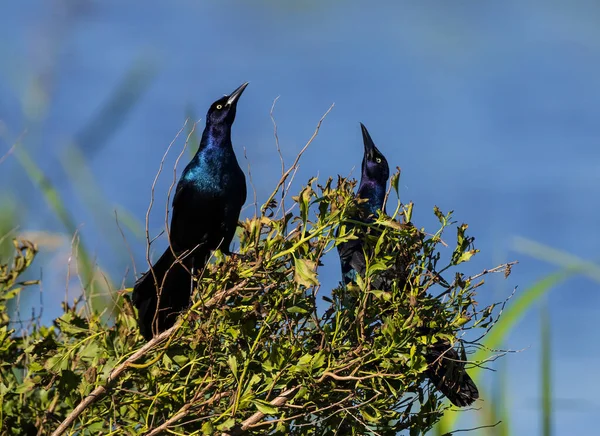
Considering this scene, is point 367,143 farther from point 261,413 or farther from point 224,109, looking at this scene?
point 261,413

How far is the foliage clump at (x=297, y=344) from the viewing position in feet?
11.3

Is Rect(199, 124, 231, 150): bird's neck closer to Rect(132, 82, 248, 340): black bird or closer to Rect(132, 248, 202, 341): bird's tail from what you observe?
Rect(132, 82, 248, 340): black bird

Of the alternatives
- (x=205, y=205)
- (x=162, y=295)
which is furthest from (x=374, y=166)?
(x=162, y=295)

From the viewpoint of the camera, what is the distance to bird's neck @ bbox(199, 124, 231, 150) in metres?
A: 5.00

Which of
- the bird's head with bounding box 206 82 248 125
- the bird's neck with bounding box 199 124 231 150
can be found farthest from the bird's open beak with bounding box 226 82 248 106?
the bird's neck with bounding box 199 124 231 150

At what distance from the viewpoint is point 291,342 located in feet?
11.6

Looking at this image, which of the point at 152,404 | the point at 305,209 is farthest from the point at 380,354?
the point at 152,404

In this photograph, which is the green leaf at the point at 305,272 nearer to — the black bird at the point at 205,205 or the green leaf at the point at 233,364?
the green leaf at the point at 233,364

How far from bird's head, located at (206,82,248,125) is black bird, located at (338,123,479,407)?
0.93 meters

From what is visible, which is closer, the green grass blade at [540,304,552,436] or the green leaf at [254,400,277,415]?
the green leaf at [254,400,277,415]

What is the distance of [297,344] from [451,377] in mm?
819

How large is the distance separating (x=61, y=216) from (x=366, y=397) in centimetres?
273

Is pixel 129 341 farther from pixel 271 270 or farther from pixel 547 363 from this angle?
pixel 547 363

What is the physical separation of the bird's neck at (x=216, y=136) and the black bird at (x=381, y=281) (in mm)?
860
